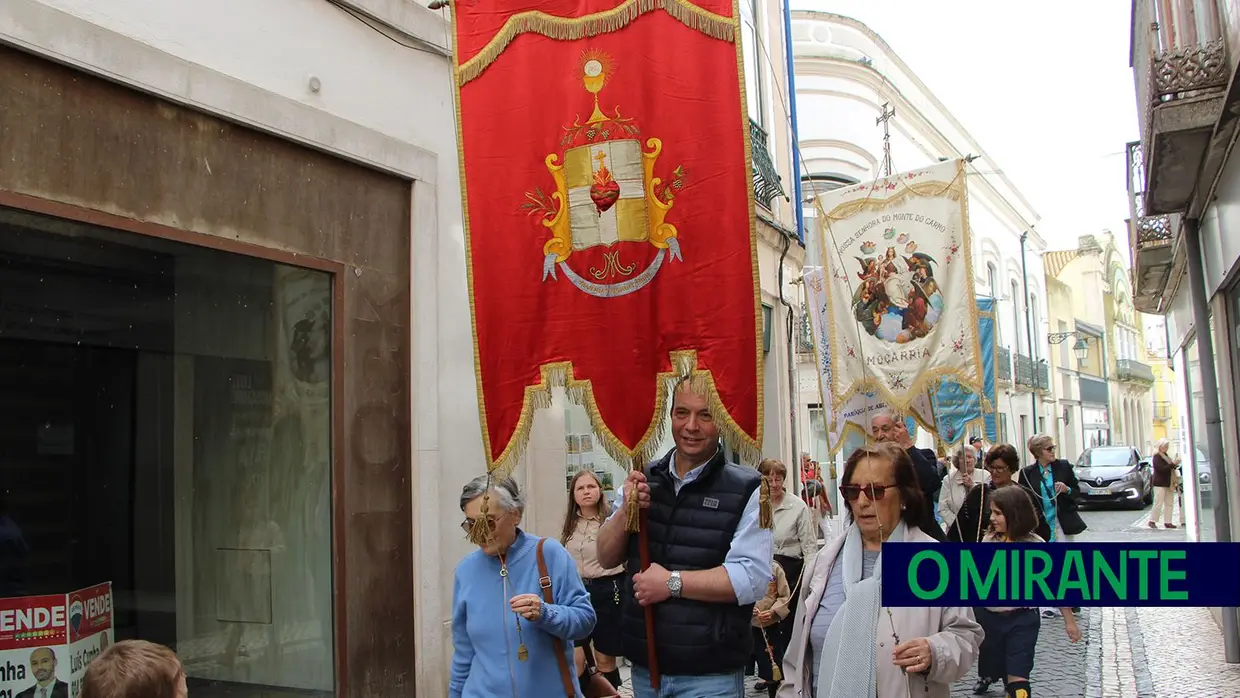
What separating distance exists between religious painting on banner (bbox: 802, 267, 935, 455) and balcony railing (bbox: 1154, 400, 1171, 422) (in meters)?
61.3

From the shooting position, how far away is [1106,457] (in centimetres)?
2822

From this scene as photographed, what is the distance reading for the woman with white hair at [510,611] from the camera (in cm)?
Answer: 407

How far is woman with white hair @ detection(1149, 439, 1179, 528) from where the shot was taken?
61.0 ft

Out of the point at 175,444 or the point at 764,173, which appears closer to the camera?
the point at 175,444

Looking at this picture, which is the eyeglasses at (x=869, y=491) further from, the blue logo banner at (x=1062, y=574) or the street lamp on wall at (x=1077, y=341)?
the street lamp on wall at (x=1077, y=341)

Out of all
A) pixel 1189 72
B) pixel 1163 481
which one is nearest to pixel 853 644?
pixel 1189 72

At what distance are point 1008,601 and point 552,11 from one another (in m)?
3.32

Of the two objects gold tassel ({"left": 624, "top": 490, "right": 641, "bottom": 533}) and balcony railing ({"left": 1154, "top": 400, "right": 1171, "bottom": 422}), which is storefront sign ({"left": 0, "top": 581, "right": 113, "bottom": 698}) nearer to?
gold tassel ({"left": 624, "top": 490, "right": 641, "bottom": 533})

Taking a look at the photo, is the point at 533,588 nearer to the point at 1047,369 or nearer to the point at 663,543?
the point at 663,543

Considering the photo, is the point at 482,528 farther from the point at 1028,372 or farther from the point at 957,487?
the point at 1028,372

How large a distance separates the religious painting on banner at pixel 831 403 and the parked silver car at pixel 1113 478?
58.1 ft

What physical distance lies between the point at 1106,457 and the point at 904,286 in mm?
21769

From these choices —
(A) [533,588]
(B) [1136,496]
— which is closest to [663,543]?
(A) [533,588]

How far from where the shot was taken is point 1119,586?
223cm
